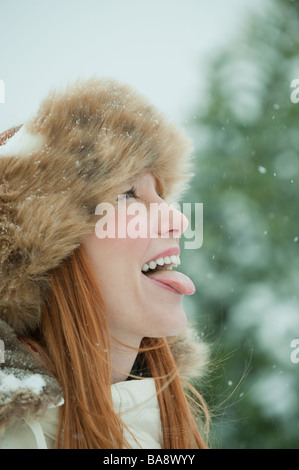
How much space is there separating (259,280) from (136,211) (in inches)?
131

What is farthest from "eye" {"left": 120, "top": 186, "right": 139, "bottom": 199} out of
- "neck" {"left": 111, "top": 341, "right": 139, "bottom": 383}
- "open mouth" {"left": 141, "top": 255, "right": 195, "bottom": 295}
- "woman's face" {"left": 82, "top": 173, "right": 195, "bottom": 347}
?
"neck" {"left": 111, "top": 341, "right": 139, "bottom": 383}

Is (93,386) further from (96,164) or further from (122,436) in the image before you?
(96,164)

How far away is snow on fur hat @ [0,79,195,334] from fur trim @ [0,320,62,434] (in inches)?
6.0

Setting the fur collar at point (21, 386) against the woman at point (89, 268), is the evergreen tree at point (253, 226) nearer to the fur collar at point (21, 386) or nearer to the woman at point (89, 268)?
the woman at point (89, 268)

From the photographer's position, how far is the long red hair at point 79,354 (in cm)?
119

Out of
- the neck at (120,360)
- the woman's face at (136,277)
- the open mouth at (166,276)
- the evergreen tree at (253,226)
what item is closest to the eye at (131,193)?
the woman's face at (136,277)

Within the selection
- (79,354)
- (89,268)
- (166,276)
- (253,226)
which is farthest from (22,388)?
(253,226)

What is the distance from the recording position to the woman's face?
50.8 inches

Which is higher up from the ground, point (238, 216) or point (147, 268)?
point (238, 216)

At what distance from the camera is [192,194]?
15.2 feet

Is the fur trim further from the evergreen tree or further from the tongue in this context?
the evergreen tree
